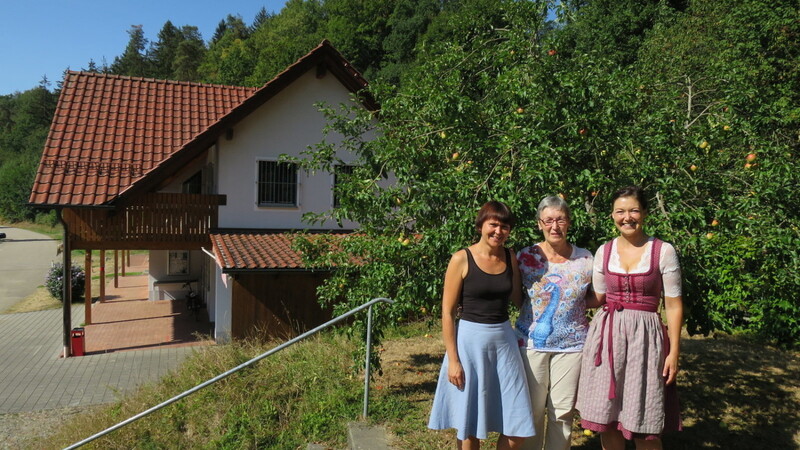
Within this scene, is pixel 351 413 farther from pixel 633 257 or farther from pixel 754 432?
pixel 754 432

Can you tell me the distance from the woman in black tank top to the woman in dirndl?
0.43 metres

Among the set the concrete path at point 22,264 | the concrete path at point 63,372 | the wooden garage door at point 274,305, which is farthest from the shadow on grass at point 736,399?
the concrete path at point 22,264

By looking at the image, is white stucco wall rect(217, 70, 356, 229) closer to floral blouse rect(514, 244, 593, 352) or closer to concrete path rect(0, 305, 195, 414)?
concrete path rect(0, 305, 195, 414)

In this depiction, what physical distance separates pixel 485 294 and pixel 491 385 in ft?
1.84

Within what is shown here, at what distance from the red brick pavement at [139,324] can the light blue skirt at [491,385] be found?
8348 millimetres

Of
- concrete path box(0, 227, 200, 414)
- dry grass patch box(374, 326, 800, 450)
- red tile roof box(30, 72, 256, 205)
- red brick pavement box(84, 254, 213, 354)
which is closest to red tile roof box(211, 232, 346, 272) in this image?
red brick pavement box(84, 254, 213, 354)

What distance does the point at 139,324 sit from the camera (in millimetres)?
15031

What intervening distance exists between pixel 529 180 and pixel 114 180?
1165 cm

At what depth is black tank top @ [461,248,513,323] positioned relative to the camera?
11.1 feet

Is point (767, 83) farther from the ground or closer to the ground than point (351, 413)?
farther from the ground

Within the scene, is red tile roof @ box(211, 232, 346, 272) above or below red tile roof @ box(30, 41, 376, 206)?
below

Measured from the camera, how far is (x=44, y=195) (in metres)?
12.1

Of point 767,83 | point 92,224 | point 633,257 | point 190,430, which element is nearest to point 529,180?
point 633,257

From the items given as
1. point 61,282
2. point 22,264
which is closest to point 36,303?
point 61,282
